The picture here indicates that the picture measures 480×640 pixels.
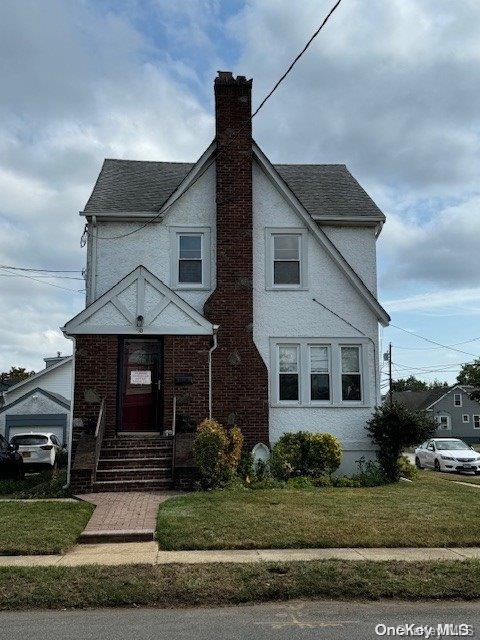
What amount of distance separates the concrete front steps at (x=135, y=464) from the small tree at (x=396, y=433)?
5.14 meters

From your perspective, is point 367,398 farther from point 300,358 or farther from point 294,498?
point 294,498

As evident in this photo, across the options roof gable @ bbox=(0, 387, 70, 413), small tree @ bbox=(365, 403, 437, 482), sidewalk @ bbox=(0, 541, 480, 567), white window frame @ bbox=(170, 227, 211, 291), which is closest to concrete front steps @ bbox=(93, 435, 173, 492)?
sidewalk @ bbox=(0, 541, 480, 567)

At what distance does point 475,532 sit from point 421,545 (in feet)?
3.69

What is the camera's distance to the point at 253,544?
26.0 feet

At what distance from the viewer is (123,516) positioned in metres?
9.55

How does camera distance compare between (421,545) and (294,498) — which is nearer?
(421,545)

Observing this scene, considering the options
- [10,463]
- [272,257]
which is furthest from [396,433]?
[10,463]

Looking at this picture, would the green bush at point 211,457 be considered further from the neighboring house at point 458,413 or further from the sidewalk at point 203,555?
the neighboring house at point 458,413

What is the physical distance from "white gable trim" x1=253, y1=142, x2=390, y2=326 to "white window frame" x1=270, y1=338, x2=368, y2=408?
908mm

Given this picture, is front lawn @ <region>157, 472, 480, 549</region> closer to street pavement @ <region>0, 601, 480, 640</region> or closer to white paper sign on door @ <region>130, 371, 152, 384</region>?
street pavement @ <region>0, 601, 480, 640</region>

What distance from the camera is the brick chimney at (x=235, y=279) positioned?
1495cm

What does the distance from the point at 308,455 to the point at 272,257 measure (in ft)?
16.8

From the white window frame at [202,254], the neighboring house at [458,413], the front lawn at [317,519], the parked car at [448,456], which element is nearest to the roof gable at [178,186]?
the white window frame at [202,254]

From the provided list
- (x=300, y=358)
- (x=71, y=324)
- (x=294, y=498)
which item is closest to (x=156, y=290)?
(x=71, y=324)
